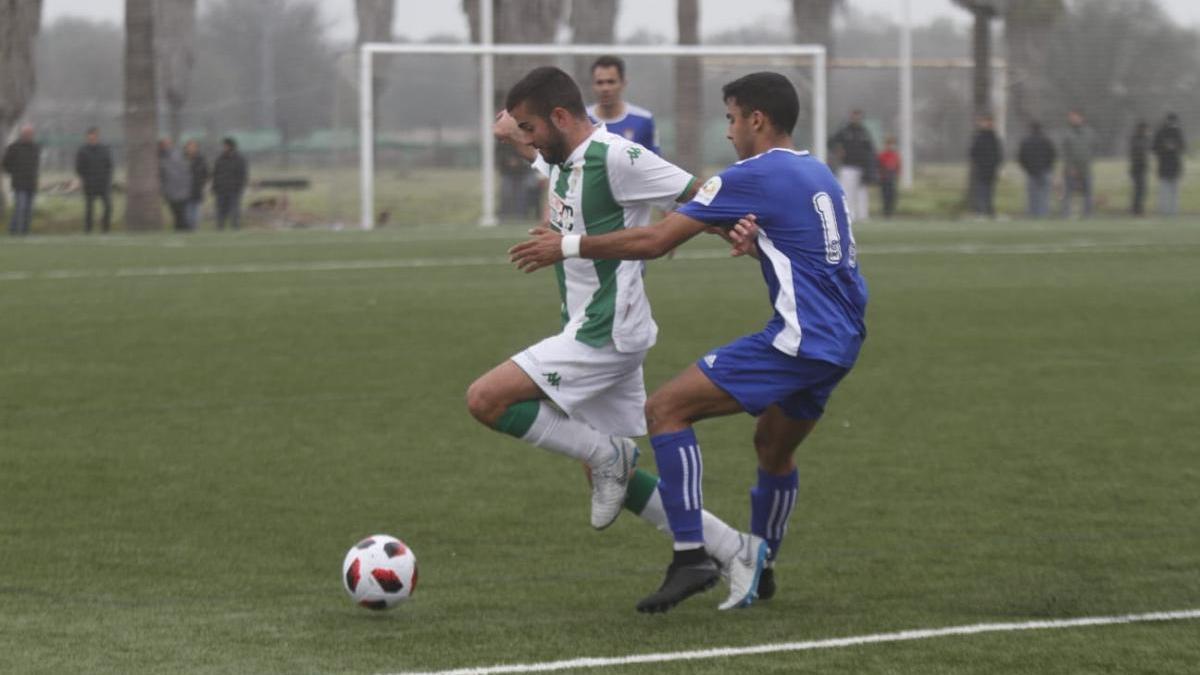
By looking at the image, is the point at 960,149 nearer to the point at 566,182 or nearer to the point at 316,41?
the point at 316,41

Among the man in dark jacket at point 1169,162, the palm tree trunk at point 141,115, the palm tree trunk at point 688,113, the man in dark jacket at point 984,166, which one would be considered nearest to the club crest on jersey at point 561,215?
the palm tree trunk at point 141,115

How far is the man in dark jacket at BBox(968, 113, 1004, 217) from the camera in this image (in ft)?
113

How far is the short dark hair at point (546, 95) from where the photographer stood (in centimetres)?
667

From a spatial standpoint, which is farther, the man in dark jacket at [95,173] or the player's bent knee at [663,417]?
the man in dark jacket at [95,173]

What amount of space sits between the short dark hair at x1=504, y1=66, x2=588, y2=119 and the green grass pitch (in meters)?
1.62

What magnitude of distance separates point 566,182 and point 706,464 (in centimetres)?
330

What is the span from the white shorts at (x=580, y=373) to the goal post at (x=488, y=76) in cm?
2465

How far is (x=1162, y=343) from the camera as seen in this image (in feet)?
47.4

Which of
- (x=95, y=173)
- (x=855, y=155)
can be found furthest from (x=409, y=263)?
(x=855, y=155)

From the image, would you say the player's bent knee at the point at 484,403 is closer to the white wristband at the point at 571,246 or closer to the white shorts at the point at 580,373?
the white shorts at the point at 580,373

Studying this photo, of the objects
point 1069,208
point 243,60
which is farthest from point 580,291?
point 243,60

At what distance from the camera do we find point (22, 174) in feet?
102

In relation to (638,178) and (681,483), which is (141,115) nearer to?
(638,178)

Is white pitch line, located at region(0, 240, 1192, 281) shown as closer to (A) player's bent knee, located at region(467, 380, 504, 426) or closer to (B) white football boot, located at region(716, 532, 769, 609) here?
(A) player's bent knee, located at region(467, 380, 504, 426)
